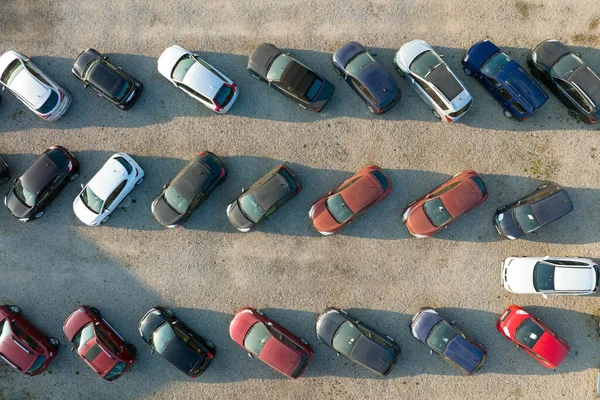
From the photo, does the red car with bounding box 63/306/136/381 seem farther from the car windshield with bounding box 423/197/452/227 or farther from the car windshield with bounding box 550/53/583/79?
the car windshield with bounding box 550/53/583/79

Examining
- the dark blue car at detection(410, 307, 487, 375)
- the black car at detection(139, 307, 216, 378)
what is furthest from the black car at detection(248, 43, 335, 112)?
the black car at detection(139, 307, 216, 378)

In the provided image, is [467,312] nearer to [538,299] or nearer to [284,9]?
[538,299]

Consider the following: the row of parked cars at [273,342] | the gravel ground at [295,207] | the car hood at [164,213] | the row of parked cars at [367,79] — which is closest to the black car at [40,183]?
the gravel ground at [295,207]

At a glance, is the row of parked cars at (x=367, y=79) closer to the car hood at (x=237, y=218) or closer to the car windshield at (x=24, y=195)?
the car windshield at (x=24, y=195)

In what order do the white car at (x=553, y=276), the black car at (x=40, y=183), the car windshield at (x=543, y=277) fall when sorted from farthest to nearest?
the black car at (x=40, y=183) < the car windshield at (x=543, y=277) < the white car at (x=553, y=276)

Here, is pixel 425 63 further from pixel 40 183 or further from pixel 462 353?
pixel 40 183
